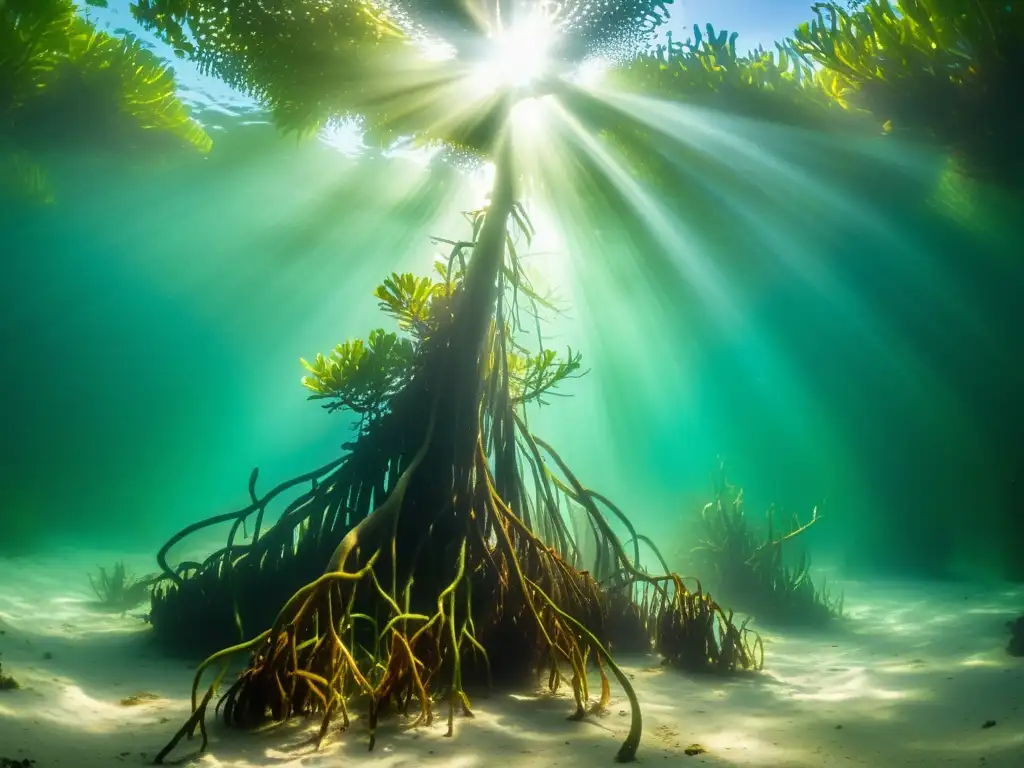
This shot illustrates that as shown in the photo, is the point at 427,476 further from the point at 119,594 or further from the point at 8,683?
A: the point at 119,594

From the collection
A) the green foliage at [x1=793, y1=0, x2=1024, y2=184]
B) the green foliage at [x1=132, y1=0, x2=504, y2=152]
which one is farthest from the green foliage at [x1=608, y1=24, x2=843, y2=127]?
the green foliage at [x1=132, y1=0, x2=504, y2=152]

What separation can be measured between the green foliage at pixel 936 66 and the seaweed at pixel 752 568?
4988 mm

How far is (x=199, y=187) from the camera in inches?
789

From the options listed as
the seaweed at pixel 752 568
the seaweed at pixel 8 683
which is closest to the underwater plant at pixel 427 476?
the seaweed at pixel 8 683

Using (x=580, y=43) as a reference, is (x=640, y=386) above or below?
above

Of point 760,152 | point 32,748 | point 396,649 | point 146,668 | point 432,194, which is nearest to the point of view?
point 32,748

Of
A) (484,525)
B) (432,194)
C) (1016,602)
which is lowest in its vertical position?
(1016,602)

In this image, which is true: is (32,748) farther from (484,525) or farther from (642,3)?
(642,3)

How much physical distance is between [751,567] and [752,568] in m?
0.03

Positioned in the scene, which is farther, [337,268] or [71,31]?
[337,268]

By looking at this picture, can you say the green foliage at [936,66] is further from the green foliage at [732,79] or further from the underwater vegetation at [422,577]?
the underwater vegetation at [422,577]

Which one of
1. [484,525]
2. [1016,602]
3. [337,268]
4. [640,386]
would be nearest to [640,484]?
[640,386]

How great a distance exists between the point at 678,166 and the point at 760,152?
1074 mm

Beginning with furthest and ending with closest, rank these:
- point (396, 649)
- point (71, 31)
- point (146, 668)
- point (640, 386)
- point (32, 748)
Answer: point (640, 386)
point (71, 31)
point (146, 668)
point (396, 649)
point (32, 748)
